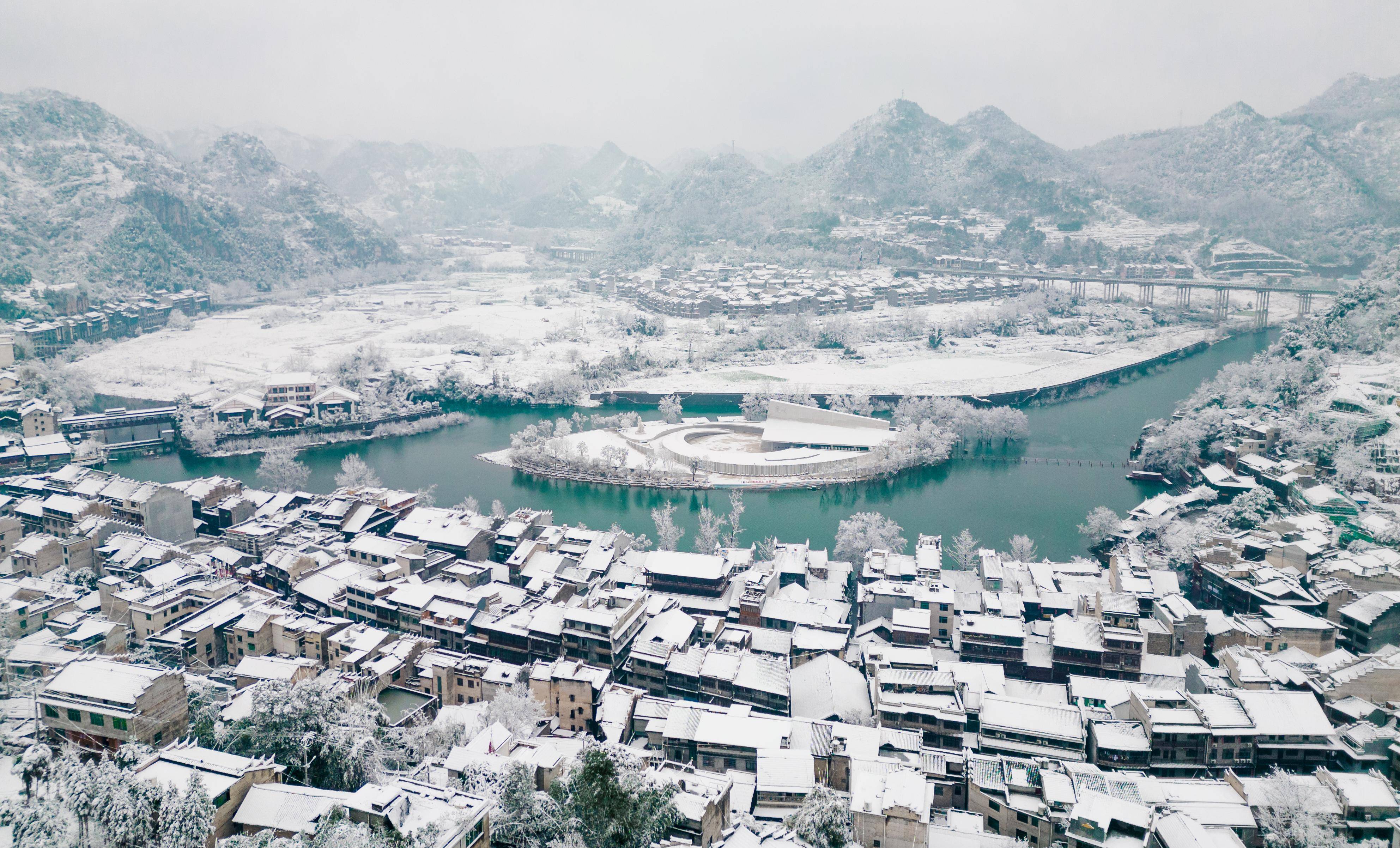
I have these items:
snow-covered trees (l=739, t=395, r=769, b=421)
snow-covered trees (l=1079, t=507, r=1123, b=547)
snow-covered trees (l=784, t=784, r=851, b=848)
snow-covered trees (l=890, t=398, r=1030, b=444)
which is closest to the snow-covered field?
snow-covered trees (l=739, t=395, r=769, b=421)

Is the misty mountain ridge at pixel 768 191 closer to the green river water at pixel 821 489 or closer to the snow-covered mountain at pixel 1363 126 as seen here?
the snow-covered mountain at pixel 1363 126

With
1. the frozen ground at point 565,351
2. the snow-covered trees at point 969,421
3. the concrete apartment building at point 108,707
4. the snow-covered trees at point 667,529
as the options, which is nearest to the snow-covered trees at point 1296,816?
the snow-covered trees at point 667,529

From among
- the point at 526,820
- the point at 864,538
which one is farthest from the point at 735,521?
the point at 526,820

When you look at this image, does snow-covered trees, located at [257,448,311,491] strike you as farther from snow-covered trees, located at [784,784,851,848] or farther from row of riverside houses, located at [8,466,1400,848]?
snow-covered trees, located at [784,784,851,848]

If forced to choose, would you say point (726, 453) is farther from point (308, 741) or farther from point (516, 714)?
point (308, 741)

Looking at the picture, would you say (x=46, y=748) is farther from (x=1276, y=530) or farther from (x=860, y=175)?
(x=860, y=175)

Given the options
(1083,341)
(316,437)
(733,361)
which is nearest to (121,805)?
(316,437)
